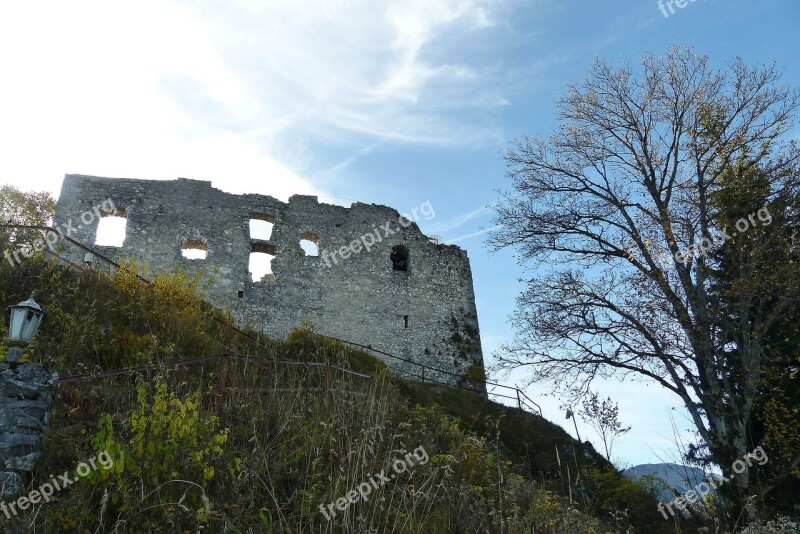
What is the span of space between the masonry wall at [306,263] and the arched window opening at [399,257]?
6.2 inches

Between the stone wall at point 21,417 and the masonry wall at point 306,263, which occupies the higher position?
the masonry wall at point 306,263

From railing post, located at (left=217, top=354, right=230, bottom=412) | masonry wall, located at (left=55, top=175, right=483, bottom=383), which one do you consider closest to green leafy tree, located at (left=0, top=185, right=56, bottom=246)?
masonry wall, located at (left=55, top=175, right=483, bottom=383)

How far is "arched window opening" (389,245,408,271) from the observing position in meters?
20.1

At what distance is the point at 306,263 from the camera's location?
1858 centimetres

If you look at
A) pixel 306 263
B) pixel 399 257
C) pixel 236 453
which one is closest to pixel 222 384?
pixel 236 453

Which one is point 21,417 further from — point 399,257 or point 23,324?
point 399,257

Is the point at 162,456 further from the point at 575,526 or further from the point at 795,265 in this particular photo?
the point at 795,265

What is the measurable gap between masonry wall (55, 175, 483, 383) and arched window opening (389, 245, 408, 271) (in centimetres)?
16

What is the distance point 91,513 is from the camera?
3.92 metres

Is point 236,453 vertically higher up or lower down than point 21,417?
lower down

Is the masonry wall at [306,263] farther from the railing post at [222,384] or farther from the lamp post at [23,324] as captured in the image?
the lamp post at [23,324]

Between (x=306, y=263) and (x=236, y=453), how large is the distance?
13.9 m

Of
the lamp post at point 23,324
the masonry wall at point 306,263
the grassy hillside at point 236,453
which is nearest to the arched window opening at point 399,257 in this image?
the masonry wall at point 306,263

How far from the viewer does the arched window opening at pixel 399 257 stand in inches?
792
